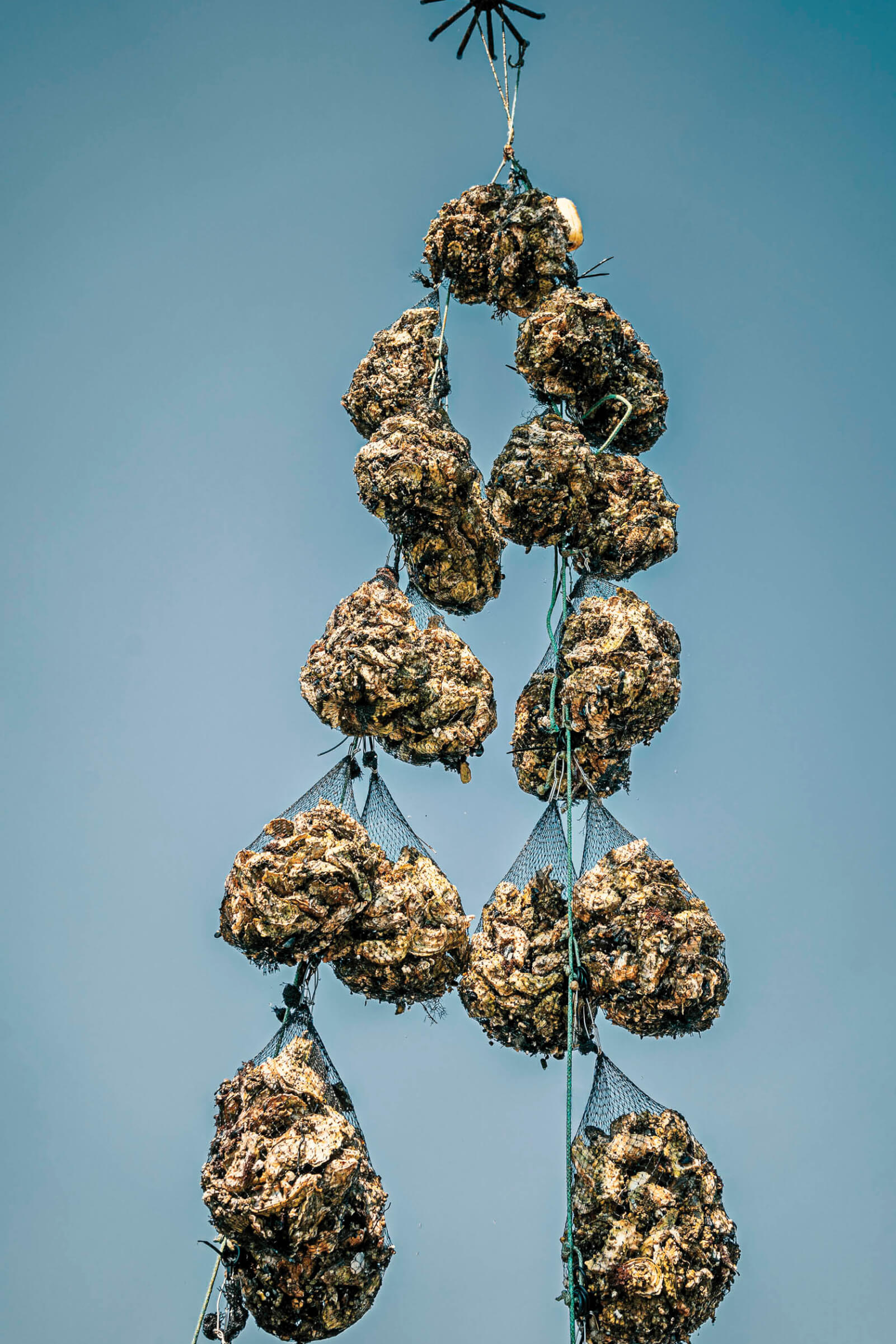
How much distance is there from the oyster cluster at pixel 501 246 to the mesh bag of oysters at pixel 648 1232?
→ 2.46m

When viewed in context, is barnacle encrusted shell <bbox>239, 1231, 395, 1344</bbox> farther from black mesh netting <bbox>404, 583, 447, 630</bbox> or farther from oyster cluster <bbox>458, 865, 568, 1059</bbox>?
black mesh netting <bbox>404, 583, 447, 630</bbox>

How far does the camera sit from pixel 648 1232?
2254mm

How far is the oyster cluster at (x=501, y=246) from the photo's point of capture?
3.26m

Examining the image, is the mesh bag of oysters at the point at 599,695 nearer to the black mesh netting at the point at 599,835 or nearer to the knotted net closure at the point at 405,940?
the black mesh netting at the point at 599,835

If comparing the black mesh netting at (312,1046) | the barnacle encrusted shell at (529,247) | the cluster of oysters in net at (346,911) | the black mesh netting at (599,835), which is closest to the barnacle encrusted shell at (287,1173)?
the black mesh netting at (312,1046)

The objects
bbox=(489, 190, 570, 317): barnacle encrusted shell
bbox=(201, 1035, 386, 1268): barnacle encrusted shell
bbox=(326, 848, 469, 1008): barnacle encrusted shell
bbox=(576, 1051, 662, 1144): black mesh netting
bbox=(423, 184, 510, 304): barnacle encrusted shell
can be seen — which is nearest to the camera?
bbox=(201, 1035, 386, 1268): barnacle encrusted shell

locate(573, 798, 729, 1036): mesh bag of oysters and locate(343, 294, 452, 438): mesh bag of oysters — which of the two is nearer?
locate(573, 798, 729, 1036): mesh bag of oysters

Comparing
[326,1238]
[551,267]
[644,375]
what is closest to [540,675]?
[644,375]

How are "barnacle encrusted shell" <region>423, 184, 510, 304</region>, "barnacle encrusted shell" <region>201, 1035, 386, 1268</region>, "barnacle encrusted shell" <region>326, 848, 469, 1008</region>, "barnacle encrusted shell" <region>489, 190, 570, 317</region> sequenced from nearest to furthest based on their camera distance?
"barnacle encrusted shell" <region>201, 1035, 386, 1268</region>, "barnacle encrusted shell" <region>326, 848, 469, 1008</region>, "barnacle encrusted shell" <region>489, 190, 570, 317</region>, "barnacle encrusted shell" <region>423, 184, 510, 304</region>

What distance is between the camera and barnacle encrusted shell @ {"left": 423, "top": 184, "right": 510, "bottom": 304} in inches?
137

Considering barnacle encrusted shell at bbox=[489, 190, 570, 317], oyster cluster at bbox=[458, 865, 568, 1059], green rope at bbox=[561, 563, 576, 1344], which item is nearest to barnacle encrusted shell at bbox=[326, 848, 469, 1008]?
oyster cluster at bbox=[458, 865, 568, 1059]

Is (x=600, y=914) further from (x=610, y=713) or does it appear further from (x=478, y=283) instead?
(x=478, y=283)

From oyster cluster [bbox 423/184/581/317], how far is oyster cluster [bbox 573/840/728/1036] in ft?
6.13

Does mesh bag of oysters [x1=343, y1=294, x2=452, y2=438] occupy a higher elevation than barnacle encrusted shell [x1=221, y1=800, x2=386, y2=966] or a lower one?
higher
